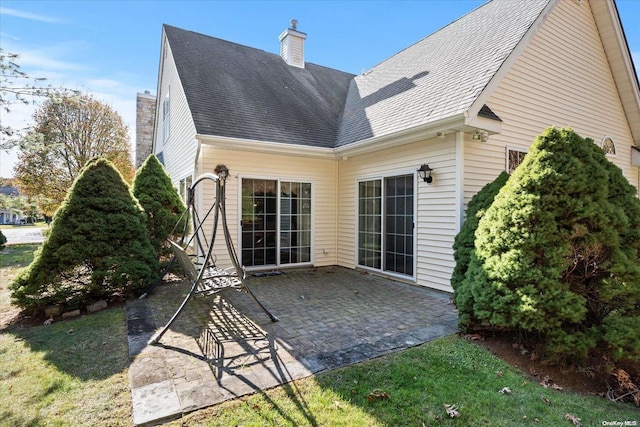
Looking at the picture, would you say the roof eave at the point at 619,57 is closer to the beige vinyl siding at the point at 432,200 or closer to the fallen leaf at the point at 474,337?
the beige vinyl siding at the point at 432,200

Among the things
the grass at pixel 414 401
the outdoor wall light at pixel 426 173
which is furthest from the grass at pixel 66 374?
the outdoor wall light at pixel 426 173

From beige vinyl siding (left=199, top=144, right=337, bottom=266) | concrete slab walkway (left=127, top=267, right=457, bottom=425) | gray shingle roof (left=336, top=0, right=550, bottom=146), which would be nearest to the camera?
concrete slab walkway (left=127, top=267, right=457, bottom=425)

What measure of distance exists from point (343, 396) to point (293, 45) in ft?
38.0

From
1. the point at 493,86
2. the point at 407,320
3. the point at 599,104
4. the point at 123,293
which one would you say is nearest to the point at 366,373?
the point at 407,320

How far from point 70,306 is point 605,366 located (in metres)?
6.61

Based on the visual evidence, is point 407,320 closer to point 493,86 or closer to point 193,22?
point 493,86

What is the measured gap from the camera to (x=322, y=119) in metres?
8.80

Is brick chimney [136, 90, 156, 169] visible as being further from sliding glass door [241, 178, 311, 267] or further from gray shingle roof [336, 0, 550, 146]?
gray shingle roof [336, 0, 550, 146]

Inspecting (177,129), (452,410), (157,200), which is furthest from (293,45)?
(452,410)

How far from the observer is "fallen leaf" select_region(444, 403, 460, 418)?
2383 mm

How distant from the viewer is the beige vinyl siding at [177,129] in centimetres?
771

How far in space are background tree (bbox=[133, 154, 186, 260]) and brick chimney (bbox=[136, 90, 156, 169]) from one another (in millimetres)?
10511

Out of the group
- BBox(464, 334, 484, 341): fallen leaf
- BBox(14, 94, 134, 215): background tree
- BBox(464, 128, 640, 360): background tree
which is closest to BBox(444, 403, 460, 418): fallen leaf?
BBox(464, 128, 640, 360): background tree

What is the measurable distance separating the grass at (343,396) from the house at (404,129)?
2859mm
